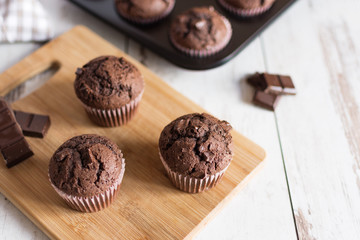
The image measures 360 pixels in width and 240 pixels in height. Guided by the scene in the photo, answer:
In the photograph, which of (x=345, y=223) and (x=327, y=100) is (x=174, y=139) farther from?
(x=327, y=100)

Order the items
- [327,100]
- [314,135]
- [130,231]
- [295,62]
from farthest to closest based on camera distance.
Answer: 1. [295,62]
2. [327,100]
3. [314,135]
4. [130,231]

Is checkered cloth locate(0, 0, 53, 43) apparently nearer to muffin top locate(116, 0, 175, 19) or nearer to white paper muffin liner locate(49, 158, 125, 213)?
muffin top locate(116, 0, 175, 19)

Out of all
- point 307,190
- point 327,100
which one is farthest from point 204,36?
point 307,190

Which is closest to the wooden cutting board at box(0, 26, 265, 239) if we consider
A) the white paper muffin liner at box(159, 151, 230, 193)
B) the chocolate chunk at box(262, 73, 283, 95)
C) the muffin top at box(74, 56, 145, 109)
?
the white paper muffin liner at box(159, 151, 230, 193)

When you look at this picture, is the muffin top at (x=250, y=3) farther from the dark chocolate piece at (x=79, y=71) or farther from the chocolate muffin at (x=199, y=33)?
the dark chocolate piece at (x=79, y=71)

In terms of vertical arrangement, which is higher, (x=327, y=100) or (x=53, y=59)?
(x=327, y=100)

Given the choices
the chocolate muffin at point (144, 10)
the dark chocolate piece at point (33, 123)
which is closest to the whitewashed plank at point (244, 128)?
the chocolate muffin at point (144, 10)
